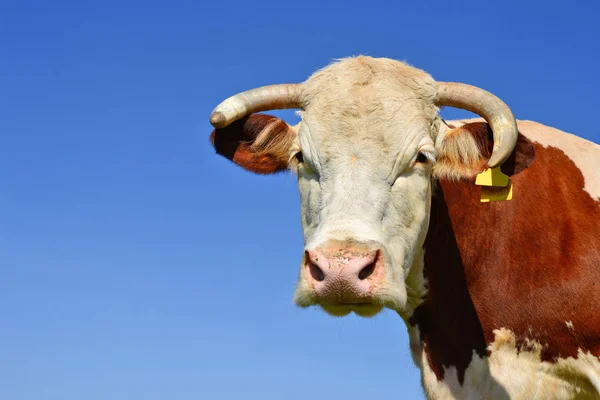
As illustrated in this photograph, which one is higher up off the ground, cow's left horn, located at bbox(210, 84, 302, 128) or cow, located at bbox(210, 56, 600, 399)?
cow's left horn, located at bbox(210, 84, 302, 128)

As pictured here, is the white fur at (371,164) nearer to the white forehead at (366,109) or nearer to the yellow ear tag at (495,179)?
the white forehead at (366,109)

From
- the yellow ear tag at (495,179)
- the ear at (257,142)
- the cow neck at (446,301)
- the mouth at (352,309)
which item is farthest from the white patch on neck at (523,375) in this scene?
the ear at (257,142)

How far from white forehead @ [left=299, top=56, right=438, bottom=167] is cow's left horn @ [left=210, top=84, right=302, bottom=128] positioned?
176 mm

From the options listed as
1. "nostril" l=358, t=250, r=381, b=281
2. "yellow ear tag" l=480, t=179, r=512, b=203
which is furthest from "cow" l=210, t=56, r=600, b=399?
"nostril" l=358, t=250, r=381, b=281

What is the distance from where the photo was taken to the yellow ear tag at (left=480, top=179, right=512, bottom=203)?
282 inches

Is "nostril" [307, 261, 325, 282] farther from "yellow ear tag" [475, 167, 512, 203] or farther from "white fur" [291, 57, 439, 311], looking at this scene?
"yellow ear tag" [475, 167, 512, 203]

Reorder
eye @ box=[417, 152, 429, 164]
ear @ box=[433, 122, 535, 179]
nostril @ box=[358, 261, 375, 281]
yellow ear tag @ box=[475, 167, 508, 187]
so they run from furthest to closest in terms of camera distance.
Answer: ear @ box=[433, 122, 535, 179]
yellow ear tag @ box=[475, 167, 508, 187]
eye @ box=[417, 152, 429, 164]
nostril @ box=[358, 261, 375, 281]

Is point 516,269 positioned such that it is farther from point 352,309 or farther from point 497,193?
point 352,309

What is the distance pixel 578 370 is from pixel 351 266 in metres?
2.89

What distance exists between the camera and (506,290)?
25.8 ft

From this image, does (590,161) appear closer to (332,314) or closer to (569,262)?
(569,262)

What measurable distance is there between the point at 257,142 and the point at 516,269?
2.69m

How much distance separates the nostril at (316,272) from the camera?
6.02 m

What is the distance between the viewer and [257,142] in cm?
802
